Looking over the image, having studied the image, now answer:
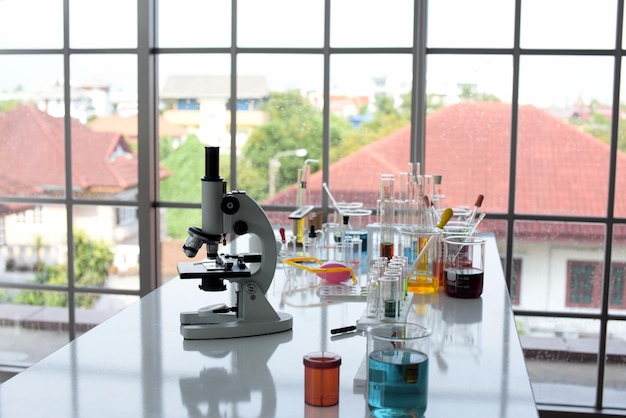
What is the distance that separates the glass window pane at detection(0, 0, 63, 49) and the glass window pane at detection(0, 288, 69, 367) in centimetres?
140

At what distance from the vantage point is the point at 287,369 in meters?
1.87

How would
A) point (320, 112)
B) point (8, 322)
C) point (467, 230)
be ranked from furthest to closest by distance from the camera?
point (8, 322)
point (320, 112)
point (467, 230)

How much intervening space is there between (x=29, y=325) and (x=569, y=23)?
11.1 feet

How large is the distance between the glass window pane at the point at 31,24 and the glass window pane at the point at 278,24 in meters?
1.02

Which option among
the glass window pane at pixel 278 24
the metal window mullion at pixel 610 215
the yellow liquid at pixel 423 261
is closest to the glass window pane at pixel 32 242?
the glass window pane at pixel 278 24

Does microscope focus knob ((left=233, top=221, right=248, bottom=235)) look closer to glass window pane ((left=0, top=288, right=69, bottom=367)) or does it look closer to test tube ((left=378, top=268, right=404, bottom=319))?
test tube ((left=378, top=268, right=404, bottom=319))

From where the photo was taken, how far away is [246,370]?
1.86 meters

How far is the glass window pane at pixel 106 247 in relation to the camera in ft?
14.3

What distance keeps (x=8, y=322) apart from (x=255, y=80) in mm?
2015

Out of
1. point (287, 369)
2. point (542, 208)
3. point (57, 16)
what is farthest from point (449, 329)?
point (57, 16)

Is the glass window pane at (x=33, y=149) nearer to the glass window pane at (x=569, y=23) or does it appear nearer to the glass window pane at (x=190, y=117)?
the glass window pane at (x=190, y=117)

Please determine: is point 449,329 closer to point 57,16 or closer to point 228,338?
point 228,338

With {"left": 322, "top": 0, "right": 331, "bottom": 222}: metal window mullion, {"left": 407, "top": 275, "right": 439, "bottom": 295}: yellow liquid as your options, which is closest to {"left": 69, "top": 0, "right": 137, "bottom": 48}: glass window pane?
Result: {"left": 322, "top": 0, "right": 331, "bottom": 222}: metal window mullion

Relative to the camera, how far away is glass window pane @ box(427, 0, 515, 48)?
12.9 feet
